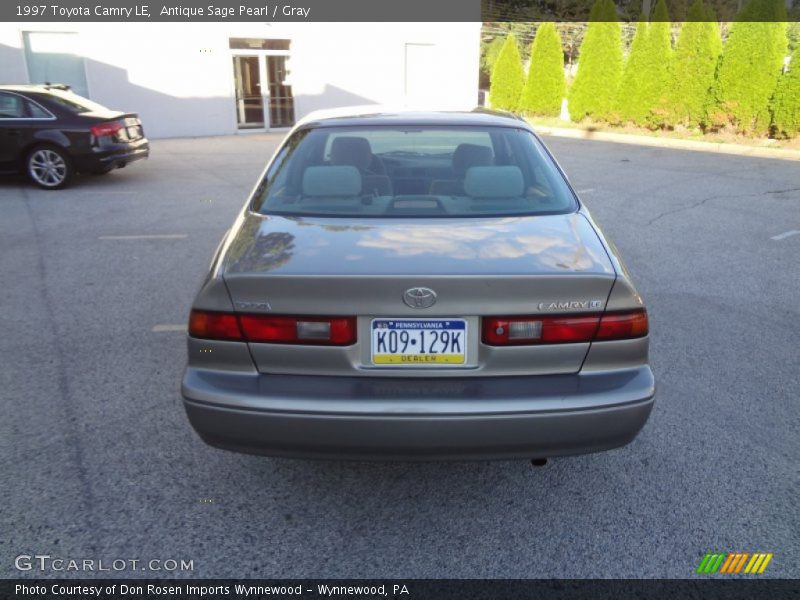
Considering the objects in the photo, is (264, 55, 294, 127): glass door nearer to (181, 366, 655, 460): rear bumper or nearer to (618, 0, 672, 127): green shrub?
(618, 0, 672, 127): green shrub

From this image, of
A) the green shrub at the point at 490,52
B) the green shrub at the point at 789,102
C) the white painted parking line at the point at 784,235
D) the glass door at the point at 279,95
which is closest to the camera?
the white painted parking line at the point at 784,235

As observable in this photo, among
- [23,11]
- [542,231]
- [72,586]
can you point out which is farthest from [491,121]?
[23,11]

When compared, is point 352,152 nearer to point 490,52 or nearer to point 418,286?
point 418,286

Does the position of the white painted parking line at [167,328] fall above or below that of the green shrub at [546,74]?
below

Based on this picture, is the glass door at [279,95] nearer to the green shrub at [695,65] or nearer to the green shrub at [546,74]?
the green shrub at [546,74]

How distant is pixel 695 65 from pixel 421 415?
17261mm

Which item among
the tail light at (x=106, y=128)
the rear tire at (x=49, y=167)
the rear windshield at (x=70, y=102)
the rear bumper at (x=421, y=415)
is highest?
the rear windshield at (x=70, y=102)

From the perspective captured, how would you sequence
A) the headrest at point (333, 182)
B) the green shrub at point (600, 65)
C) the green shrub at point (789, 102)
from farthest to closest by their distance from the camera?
1. the green shrub at point (600, 65)
2. the green shrub at point (789, 102)
3. the headrest at point (333, 182)

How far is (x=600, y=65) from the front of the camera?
742 inches

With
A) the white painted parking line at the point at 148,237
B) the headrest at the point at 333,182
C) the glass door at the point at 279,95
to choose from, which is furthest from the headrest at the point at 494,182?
the glass door at the point at 279,95

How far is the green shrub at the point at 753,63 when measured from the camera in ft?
49.6

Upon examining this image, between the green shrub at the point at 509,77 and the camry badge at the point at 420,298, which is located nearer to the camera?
the camry badge at the point at 420,298

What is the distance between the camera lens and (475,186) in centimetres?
324

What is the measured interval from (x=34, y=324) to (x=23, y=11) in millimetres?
14029
